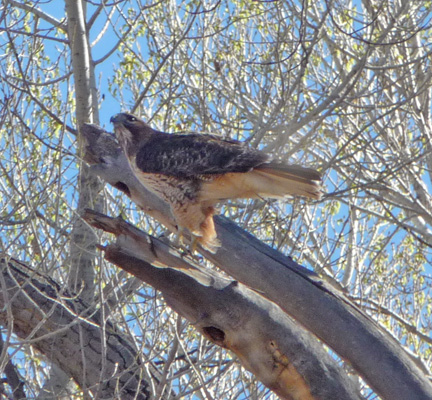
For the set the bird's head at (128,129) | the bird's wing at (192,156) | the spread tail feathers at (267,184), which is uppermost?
the bird's head at (128,129)

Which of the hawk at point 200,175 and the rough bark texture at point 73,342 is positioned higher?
the hawk at point 200,175

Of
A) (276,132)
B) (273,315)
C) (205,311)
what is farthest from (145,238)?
(276,132)

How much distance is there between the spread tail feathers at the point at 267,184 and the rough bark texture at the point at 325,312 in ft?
0.79

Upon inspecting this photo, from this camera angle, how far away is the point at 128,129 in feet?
19.5

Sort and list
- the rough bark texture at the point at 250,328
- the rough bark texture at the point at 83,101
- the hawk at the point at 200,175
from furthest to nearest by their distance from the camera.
→ 1. the rough bark texture at the point at 83,101
2. the hawk at the point at 200,175
3. the rough bark texture at the point at 250,328

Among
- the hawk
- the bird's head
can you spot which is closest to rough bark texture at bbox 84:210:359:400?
the hawk

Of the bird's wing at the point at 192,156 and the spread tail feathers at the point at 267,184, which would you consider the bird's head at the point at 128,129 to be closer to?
the bird's wing at the point at 192,156

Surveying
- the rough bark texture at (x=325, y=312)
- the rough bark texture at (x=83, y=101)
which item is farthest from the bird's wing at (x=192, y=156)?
the rough bark texture at (x=83, y=101)

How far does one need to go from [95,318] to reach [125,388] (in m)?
0.64

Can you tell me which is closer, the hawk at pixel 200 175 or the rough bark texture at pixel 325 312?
the rough bark texture at pixel 325 312

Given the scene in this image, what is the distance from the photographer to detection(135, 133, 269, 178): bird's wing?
508 cm

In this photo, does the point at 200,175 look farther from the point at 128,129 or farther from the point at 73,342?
the point at 73,342

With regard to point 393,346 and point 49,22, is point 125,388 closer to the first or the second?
point 393,346

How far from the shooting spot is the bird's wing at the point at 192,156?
5082 mm
